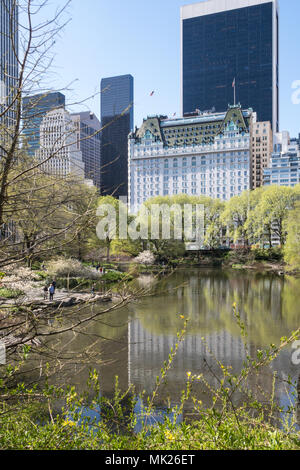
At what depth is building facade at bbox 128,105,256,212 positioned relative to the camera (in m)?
95.2

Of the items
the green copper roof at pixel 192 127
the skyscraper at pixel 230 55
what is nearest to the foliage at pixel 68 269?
the green copper roof at pixel 192 127

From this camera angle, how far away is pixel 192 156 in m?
99.6

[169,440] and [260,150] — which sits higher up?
[260,150]

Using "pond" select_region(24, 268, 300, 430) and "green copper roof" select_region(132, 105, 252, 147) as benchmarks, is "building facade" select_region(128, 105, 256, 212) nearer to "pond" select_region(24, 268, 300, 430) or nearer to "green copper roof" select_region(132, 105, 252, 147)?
"green copper roof" select_region(132, 105, 252, 147)

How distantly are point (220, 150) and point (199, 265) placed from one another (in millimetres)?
50409

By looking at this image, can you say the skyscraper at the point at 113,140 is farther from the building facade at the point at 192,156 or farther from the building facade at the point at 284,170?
the building facade at the point at 284,170

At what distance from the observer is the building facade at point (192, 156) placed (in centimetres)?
9525

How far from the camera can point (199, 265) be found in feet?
175

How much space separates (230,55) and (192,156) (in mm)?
80716

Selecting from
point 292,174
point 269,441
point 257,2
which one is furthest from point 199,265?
point 257,2

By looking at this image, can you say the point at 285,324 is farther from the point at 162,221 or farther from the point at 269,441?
the point at 162,221

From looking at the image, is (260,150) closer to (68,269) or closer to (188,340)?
(68,269)

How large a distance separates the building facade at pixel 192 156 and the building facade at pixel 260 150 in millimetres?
16461

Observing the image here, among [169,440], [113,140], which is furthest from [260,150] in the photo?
[169,440]
